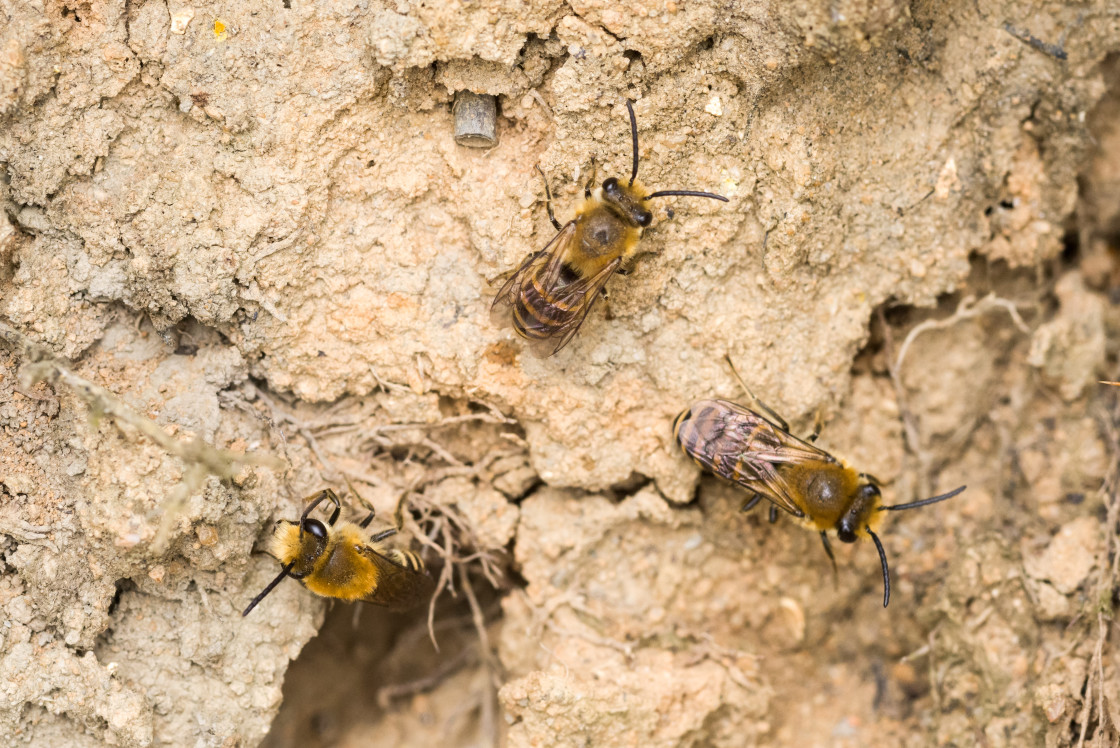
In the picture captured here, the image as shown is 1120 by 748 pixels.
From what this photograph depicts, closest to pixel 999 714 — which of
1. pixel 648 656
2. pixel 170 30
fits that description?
pixel 648 656

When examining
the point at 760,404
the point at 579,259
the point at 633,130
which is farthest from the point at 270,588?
the point at 633,130

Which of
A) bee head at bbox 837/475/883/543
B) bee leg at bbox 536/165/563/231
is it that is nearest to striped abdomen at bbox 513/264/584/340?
bee leg at bbox 536/165/563/231

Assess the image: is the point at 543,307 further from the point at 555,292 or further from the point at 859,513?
the point at 859,513

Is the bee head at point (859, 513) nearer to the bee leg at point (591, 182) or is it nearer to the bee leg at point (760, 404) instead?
the bee leg at point (760, 404)

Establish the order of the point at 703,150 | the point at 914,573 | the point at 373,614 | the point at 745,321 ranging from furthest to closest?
the point at 373,614 → the point at 914,573 → the point at 745,321 → the point at 703,150

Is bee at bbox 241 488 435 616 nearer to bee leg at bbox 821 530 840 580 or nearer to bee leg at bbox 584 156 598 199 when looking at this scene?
bee leg at bbox 584 156 598 199

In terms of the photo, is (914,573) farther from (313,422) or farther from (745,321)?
(313,422)
